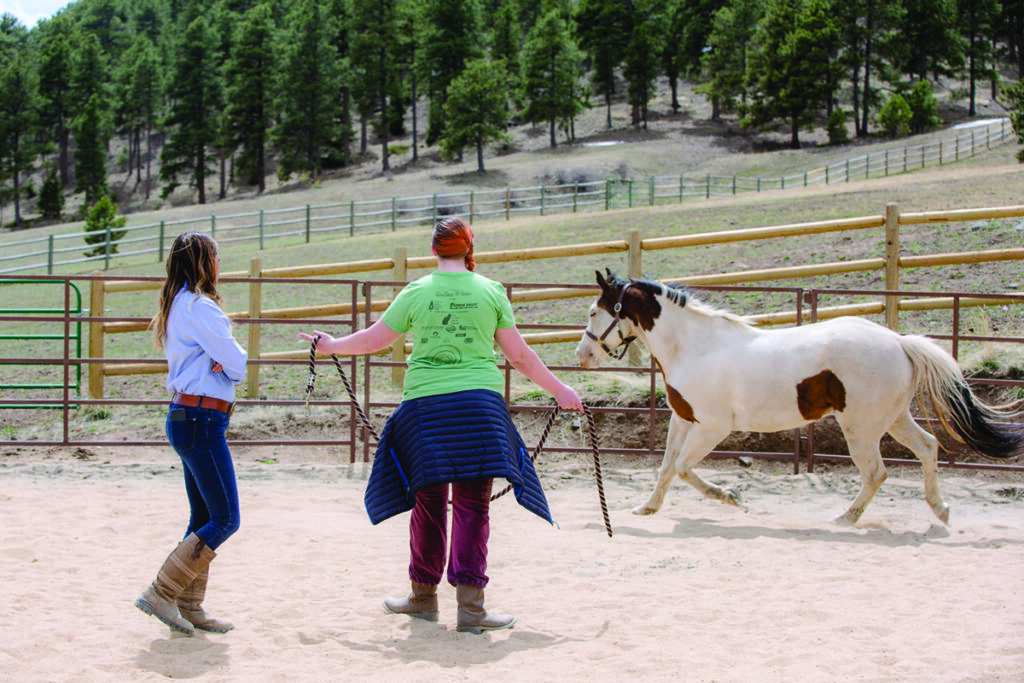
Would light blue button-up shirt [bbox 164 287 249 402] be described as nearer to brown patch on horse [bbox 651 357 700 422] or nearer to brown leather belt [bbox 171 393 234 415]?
brown leather belt [bbox 171 393 234 415]

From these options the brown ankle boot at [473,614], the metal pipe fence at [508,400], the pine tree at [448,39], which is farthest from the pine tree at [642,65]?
the brown ankle boot at [473,614]

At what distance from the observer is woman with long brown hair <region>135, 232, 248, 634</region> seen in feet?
11.3

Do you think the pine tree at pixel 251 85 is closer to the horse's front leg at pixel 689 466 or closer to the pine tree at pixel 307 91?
the pine tree at pixel 307 91

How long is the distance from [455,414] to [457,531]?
1.73 ft

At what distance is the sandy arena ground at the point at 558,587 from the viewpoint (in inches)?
134

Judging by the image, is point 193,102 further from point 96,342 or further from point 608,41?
point 96,342

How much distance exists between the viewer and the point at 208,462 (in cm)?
348

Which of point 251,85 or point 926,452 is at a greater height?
point 251,85

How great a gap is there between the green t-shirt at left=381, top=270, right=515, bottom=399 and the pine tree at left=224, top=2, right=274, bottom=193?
51.1 m

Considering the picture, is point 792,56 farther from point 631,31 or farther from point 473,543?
point 473,543

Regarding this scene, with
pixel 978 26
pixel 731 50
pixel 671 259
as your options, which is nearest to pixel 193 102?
pixel 731 50

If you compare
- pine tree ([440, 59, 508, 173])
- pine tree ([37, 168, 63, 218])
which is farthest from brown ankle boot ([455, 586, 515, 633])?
pine tree ([37, 168, 63, 218])

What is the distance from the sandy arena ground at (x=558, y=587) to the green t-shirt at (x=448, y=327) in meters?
1.04

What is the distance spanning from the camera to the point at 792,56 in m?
45.2
